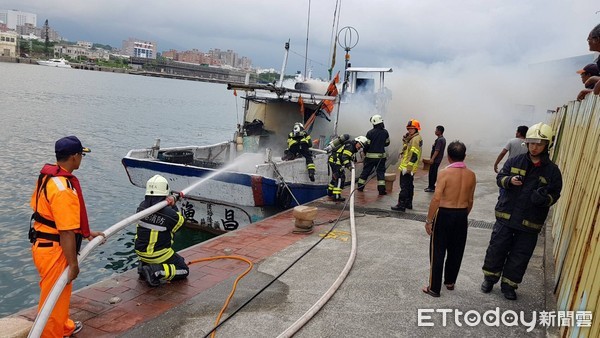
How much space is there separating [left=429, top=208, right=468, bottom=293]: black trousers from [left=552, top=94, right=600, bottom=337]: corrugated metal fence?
3.43ft

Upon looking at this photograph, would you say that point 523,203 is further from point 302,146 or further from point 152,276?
point 302,146

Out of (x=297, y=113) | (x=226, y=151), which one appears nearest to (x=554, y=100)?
(x=297, y=113)

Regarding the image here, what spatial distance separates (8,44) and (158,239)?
17680cm

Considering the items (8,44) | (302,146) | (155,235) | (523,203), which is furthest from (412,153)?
(8,44)

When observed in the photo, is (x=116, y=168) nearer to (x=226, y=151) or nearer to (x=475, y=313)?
(x=226, y=151)

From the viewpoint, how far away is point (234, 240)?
7293 mm

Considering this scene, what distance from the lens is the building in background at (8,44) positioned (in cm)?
14775

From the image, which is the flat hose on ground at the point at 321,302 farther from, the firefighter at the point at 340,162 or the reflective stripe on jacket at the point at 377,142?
the reflective stripe on jacket at the point at 377,142

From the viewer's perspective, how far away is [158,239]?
18.2 feet

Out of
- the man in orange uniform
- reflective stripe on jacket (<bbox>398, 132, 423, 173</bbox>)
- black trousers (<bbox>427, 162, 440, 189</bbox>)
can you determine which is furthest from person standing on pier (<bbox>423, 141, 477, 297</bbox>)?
black trousers (<bbox>427, 162, 440, 189</bbox>)

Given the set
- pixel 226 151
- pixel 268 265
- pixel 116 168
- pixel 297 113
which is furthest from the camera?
pixel 116 168

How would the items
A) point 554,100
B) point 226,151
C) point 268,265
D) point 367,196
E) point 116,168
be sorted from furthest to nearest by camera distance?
point 554,100 → point 116,168 → point 226,151 → point 367,196 → point 268,265

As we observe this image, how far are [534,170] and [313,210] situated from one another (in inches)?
148

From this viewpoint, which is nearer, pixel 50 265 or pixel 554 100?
pixel 50 265
